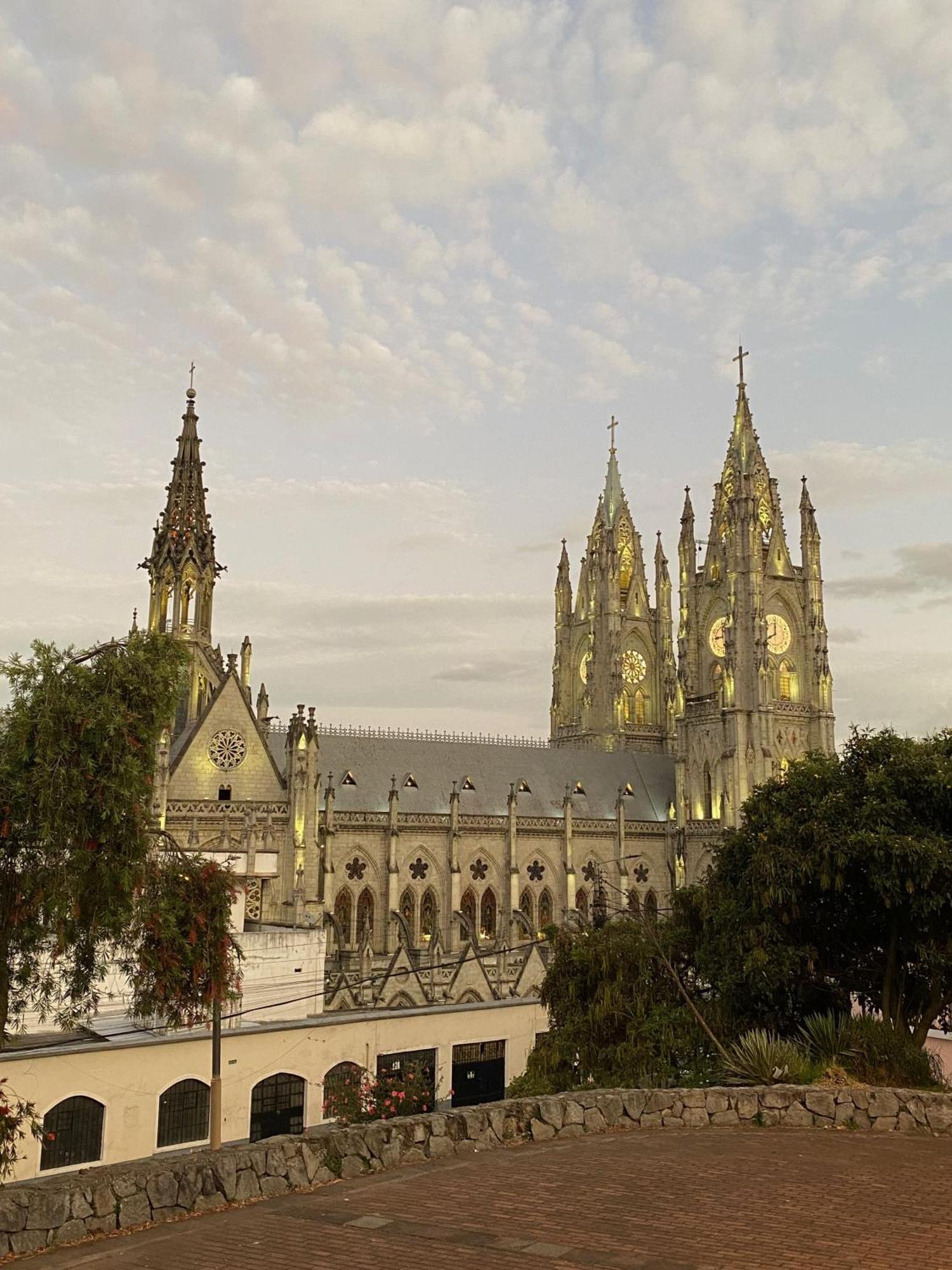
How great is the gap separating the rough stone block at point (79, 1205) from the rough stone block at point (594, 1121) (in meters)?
8.70

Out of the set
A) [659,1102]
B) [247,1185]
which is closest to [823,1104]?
[659,1102]

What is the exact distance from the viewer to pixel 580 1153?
55.9 ft

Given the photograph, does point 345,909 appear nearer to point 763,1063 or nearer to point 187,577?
point 187,577

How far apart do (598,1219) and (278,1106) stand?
66.4 ft

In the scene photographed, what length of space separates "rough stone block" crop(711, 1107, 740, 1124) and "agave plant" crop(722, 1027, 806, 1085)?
73.3 inches

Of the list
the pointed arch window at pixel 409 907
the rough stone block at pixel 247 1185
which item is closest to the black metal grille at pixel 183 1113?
the rough stone block at pixel 247 1185

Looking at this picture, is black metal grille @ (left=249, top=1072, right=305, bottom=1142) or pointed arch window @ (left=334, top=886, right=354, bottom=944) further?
pointed arch window @ (left=334, top=886, right=354, bottom=944)

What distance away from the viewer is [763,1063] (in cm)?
2094

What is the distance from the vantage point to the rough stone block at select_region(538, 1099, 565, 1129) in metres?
18.2

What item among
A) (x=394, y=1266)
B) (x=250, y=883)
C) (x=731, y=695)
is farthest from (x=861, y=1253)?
(x=731, y=695)

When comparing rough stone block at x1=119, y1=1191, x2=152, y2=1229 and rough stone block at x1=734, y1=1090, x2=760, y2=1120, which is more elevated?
rough stone block at x1=119, y1=1191, x2=152, y2=1229

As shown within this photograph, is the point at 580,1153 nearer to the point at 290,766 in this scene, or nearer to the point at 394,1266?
the point at 394,1266

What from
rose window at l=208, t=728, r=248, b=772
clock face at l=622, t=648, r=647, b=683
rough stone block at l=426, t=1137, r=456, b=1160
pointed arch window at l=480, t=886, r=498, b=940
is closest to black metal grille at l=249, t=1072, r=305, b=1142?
rough stone block at l=426, t=1137, r=456, b=1160

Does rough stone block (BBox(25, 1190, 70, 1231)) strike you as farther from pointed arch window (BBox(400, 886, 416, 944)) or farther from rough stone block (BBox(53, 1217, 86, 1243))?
pointed arch window (BBox(400, 886, 416, 944))
